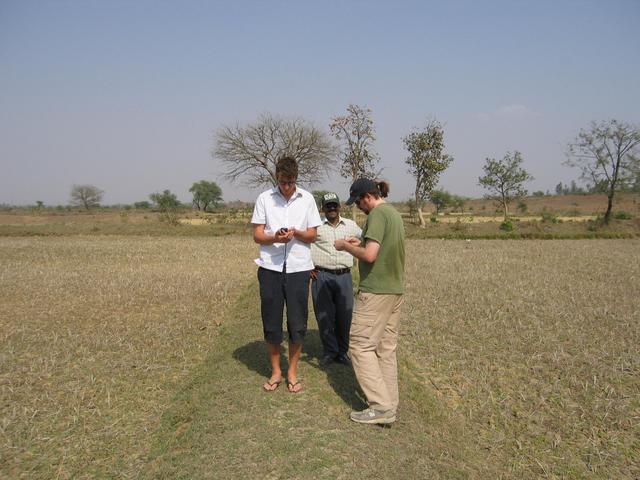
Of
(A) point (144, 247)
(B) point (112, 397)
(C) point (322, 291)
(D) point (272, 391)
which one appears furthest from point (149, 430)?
(A) point (144, 247)

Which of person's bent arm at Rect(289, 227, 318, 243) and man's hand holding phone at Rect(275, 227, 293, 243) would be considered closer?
man's hand holding phone at Rect(275, 227, 293, 243)

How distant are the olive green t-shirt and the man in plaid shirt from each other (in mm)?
1385

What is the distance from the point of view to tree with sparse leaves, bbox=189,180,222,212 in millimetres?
72812

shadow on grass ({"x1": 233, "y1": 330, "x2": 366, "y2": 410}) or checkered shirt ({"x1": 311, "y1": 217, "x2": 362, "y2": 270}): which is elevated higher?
checkered shirt ({"x1": 311, "y1": 217, "x2": 362, "y2": 270})

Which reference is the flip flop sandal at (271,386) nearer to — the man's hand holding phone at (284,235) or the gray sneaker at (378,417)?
the gray sneaker at (378,417)

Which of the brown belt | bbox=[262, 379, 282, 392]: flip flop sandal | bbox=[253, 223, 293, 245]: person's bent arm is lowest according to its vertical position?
bbox=[262, 379, 282, 392]: flip flop sandal

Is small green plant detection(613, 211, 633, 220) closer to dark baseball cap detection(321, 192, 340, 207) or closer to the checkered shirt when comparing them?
the checkered shirt

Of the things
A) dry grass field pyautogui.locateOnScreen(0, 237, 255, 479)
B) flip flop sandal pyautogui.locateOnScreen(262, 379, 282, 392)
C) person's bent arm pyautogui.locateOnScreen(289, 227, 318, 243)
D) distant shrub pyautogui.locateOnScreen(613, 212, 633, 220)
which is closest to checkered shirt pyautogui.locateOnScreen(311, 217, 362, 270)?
person's bent arm pyautogui.locateOnScreen(289, 227, 318, 243)

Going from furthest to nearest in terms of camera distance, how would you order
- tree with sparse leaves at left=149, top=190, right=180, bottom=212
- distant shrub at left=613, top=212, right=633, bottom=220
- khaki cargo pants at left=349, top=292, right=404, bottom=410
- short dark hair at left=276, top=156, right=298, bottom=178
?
tree with sparse leaves at left=149, top=190, right=180, bottom=212 < distant shrub at left=613, top=212, right=633, bottom=220 < short dark hair at left=276, top=156, right=298, bottom=178 < khaki cargo pants at left=349, top=292, right=404, bottom=410

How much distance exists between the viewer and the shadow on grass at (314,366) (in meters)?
4.25

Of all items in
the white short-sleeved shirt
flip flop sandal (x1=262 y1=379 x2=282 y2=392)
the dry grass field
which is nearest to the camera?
the dry grass field

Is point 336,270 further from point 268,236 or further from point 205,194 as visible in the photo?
point 205,194

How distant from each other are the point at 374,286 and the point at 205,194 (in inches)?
2865

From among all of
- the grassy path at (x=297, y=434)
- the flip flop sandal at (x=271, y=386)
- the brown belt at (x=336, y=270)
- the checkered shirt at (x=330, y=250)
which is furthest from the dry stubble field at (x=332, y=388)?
the checkered shirt at (x=330, y=250)
